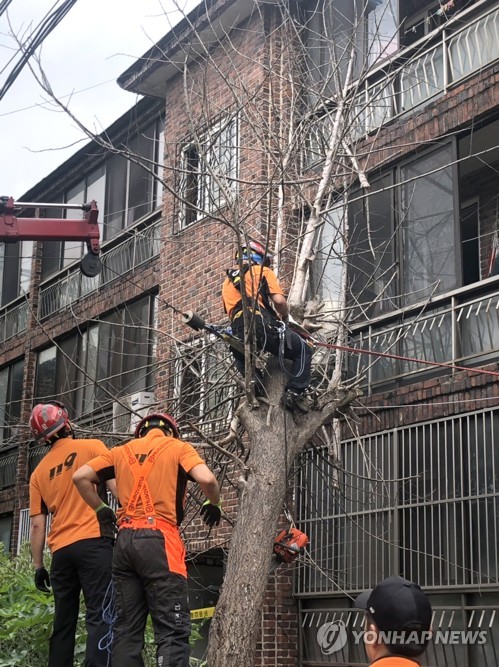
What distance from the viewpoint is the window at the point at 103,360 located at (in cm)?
1755

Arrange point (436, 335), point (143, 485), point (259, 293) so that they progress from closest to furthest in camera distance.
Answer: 1. point (143, 485)
2. point (259, 293)
3. point (436, 335)

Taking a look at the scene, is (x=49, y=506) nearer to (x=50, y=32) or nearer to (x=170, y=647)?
(x=170, y=647)

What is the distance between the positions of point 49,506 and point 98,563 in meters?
0.67

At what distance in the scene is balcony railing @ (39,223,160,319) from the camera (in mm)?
18384

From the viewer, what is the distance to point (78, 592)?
718 cm

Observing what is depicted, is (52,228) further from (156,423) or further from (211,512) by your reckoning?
(211,512)

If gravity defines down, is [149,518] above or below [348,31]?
below

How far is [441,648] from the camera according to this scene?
A: 11.2 metres

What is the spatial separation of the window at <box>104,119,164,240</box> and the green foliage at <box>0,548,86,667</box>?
11.3 m

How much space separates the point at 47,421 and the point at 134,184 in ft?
40.8

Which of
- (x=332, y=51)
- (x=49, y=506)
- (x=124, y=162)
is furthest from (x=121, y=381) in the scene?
(x=49, y=506)

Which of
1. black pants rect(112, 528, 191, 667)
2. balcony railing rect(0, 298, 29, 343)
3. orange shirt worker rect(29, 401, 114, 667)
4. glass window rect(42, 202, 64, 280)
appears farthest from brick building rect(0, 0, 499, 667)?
balcony railing rect(0, 298, 29, 343)

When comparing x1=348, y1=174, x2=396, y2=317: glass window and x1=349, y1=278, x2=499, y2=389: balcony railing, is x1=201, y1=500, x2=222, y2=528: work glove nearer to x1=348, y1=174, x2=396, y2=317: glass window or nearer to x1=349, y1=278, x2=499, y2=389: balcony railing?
x1=349, y1=278, x2=499, y2=389: balcony railing

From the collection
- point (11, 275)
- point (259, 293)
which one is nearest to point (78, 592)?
point (259, 293)
